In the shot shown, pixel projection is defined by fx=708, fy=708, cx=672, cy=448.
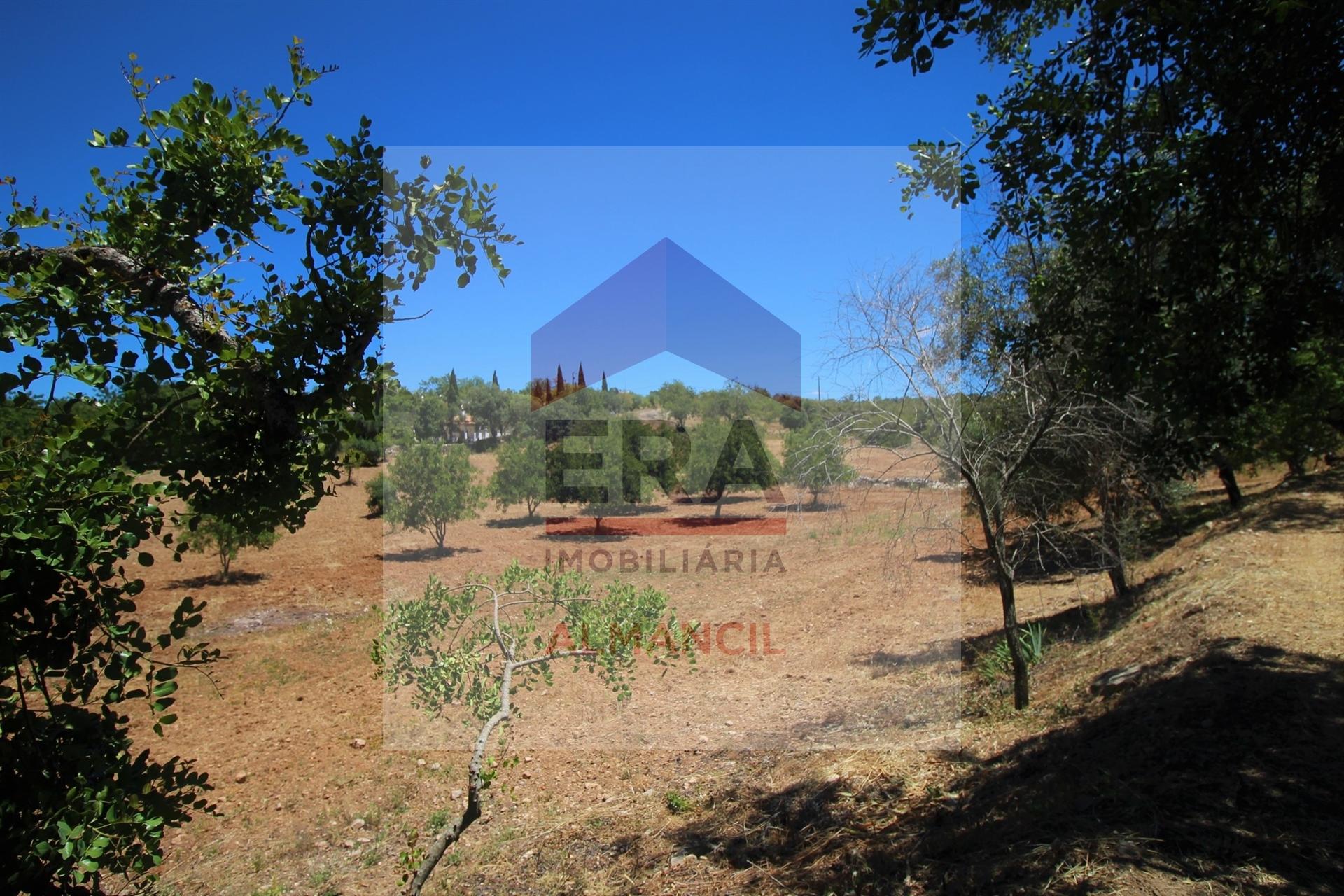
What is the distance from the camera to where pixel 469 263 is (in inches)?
93.6

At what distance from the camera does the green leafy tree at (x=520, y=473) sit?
58.9ft

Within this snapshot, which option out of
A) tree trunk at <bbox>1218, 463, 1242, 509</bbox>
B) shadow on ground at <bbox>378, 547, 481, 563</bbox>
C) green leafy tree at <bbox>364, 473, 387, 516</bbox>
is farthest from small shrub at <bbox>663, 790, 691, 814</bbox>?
green leafy tree at <bbox>364, 473, 387, 516</bbox>

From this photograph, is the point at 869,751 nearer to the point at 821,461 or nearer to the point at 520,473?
the point at 821,461

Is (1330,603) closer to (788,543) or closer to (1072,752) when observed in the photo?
(1072,752)

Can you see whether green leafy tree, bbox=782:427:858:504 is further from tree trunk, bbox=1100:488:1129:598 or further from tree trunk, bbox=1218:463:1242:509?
tree trunk, bbox=1218:463:1242:509

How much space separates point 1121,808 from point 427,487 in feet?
44.6

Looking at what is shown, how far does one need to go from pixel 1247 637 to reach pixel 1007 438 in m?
2.05

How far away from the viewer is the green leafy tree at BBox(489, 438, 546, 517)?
58.9 feet

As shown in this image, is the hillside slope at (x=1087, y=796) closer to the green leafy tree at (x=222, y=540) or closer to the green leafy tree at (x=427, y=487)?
the green leafy tree at (x=222, y=540)

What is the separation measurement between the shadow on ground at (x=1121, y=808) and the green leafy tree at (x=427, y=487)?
11.2 metres

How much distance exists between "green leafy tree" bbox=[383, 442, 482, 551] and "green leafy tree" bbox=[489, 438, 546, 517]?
105 inches

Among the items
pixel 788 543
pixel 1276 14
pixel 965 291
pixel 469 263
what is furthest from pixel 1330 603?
pixel 788 543

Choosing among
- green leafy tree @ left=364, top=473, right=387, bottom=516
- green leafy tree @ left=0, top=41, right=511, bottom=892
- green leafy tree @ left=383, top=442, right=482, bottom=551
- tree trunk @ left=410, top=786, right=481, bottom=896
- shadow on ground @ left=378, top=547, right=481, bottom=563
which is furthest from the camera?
green leafy tree @ left=364, top=473, right=387, bottom=516

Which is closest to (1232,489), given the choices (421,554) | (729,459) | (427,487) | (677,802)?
(677,802)
